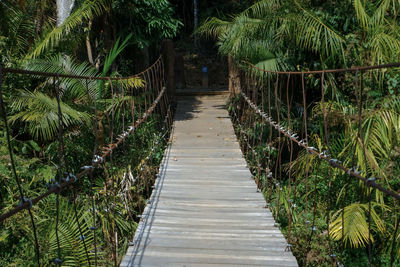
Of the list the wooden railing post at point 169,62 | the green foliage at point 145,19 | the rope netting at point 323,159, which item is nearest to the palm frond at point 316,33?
the rope netting at point 323,159

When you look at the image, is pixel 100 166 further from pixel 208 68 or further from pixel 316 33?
pixel 208 68

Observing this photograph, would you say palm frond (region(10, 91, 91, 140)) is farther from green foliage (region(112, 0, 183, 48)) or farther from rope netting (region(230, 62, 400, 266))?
green foliage (region(112, 0, 183, 48))

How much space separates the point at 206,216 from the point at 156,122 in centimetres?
250

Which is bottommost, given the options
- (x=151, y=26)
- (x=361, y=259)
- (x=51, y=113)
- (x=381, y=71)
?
(x=361, y=259)

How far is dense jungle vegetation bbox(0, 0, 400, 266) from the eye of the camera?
314 cm

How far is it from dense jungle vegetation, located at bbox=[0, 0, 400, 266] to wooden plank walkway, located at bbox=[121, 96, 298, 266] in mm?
282

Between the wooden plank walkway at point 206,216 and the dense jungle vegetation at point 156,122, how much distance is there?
282 millimetres

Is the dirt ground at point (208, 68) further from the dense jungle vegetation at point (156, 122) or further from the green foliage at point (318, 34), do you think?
the green foliage at point (318, 34)

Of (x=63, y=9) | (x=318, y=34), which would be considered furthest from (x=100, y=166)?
(x=318, y=34)

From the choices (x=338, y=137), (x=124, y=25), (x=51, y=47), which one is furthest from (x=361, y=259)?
(x=124, y=25)

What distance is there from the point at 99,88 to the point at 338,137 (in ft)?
9.37

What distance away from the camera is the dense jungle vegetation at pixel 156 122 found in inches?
124

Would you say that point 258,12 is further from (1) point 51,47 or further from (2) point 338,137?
(1) point 51,47

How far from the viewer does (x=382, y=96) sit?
4074mm
